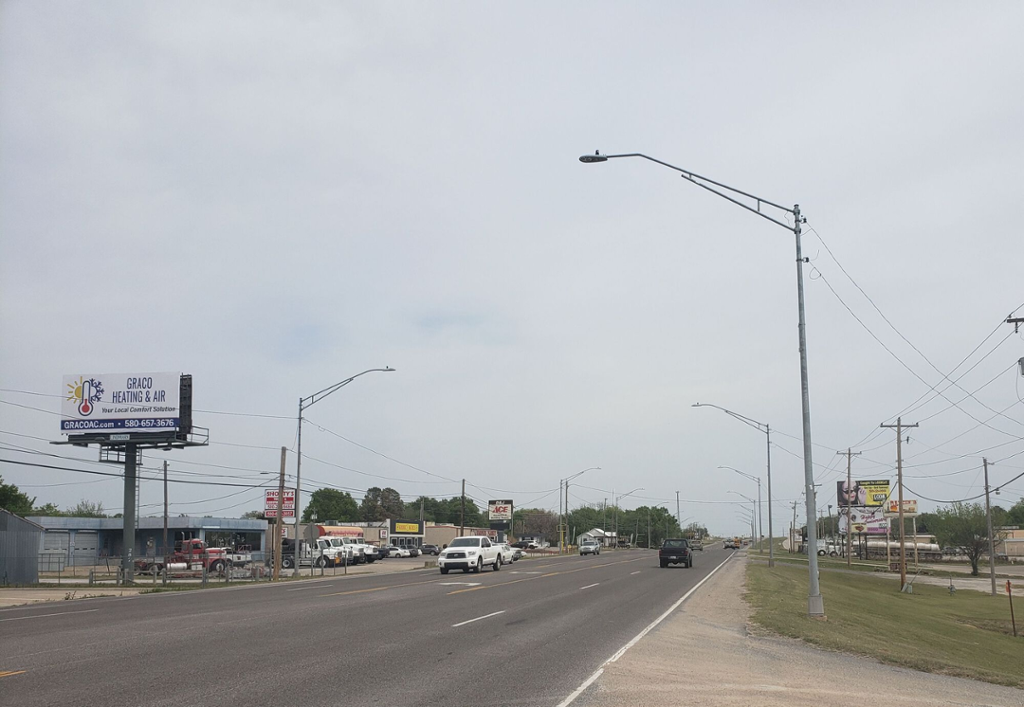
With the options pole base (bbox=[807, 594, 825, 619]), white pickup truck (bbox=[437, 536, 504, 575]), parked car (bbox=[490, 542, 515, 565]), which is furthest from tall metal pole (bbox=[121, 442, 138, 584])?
pole base (bbox=[807, 594, 825, 619])

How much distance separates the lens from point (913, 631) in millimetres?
24578

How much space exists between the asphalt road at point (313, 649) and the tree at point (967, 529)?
7052cm

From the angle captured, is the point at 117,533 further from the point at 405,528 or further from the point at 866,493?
the point at 866,493

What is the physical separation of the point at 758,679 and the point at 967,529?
8505cm

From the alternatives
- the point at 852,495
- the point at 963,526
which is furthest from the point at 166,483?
the point at 963,526

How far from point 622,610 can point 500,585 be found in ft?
36.9

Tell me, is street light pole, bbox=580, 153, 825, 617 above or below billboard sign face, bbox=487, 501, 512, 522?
above

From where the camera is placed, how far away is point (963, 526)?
8550 cm

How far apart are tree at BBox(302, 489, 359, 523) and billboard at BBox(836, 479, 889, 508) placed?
116234mm

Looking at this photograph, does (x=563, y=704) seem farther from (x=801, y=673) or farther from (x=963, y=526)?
(x=963, y=526)

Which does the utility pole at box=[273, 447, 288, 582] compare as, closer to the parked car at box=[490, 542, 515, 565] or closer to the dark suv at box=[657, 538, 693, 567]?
the parked car at box=[490, 542, 515, 565]

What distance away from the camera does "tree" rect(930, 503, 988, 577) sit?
82250mm

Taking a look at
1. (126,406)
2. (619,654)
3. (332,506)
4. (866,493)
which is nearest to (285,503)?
(126,406)

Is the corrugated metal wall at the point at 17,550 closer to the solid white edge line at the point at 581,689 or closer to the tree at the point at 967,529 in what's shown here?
the solid white edge line at the point at 581,689
